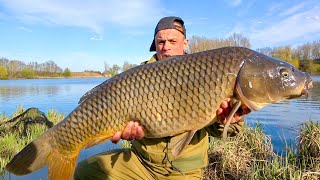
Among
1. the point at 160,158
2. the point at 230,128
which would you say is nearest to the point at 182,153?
the point at 160,158

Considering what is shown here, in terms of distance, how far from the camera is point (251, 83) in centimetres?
227

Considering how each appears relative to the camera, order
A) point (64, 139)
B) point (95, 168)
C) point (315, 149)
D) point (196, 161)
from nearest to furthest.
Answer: point (64, 139), point (196, 161), point (95, 168), point (315, 149)

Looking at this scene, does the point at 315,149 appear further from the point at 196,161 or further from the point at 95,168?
the point at 95,168

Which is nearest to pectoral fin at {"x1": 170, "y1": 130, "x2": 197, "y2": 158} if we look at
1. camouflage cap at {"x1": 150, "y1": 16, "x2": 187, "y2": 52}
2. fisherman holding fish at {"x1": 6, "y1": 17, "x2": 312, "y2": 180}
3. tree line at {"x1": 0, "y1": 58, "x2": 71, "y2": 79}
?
fisherman holding fish at {"x1": 6, "y1": 17, "x2": 312, "y2": 180}

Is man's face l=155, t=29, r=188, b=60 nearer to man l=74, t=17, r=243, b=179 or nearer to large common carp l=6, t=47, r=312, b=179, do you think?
man l=74, t=17, r=243, b=179

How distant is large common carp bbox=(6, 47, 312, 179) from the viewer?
2262 millimetres

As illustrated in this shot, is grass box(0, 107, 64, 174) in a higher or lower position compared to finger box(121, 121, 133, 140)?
lower

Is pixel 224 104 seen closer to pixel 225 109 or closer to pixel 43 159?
pixel 225 109

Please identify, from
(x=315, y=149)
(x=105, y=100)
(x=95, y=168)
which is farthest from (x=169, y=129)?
(x=315, y=149)

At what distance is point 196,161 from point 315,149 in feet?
8.83

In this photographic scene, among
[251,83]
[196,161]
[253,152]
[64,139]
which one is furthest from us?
[253,152]

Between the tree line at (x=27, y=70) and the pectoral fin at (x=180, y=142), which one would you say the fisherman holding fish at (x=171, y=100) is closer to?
the pectoral fin at (x=180, y=142)

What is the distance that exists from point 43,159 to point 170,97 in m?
1.06

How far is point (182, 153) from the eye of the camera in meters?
3.02
